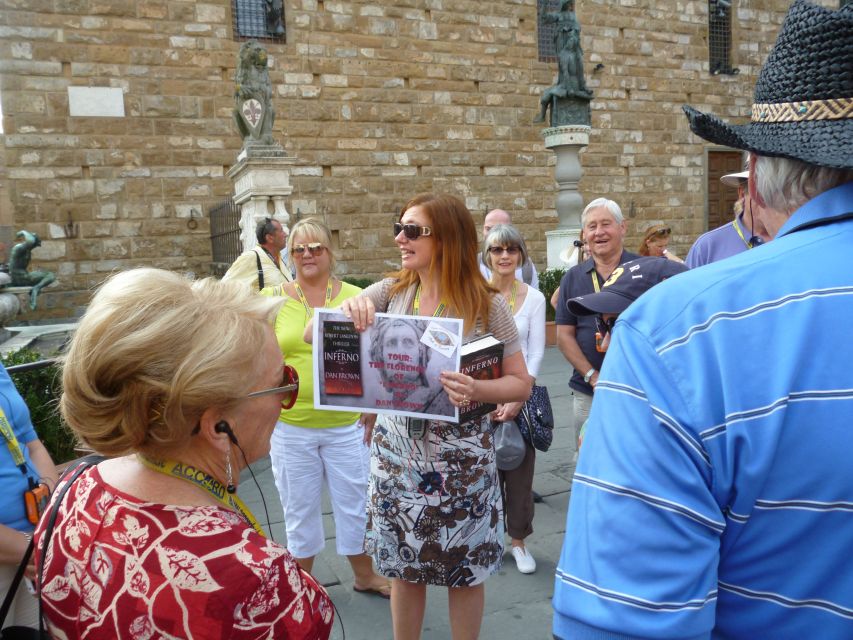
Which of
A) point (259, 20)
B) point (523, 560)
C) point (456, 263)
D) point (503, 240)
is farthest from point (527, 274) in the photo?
point (259, 20)

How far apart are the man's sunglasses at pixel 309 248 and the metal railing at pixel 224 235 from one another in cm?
594

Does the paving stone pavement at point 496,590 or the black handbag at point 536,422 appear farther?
the black handbag at point 536,422

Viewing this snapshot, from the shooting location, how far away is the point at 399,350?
92.8 inches

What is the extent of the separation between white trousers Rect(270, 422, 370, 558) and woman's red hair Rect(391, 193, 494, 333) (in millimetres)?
1089

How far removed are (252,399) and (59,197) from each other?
36.4 feet

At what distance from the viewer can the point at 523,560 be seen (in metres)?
Answer: 3.51

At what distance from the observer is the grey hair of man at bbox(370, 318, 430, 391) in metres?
2.33

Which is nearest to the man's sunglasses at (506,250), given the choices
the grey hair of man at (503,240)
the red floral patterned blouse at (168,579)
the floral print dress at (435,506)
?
the grey hair of man at (503,240)

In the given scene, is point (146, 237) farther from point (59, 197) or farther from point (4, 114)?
point (4, 114)

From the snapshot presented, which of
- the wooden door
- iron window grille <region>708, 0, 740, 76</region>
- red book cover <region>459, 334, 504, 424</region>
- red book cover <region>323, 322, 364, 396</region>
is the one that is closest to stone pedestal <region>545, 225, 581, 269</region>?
the wooden door

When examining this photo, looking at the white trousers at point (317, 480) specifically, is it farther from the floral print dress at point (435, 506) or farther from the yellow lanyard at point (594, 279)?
the yellow lanyard at point (594, 279)

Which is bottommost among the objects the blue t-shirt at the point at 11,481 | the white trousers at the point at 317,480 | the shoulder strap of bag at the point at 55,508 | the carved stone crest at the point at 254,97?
the white trousers at the point at 317,480

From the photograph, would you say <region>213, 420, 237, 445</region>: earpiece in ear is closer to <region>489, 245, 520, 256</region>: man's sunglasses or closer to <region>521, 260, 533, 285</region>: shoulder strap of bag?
<region>489, 245, 520, 256</region>: man's sunglasses

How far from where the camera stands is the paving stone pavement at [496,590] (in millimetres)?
2980
